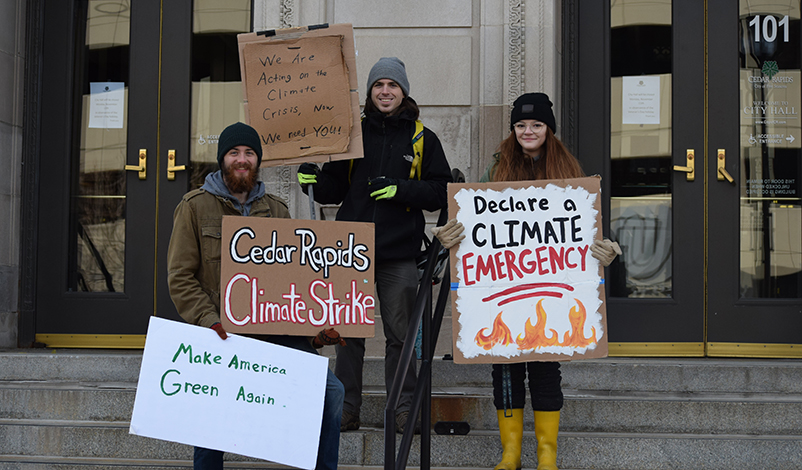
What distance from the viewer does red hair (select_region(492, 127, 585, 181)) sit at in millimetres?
3541

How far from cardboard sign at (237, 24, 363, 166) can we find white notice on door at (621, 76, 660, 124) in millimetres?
2932

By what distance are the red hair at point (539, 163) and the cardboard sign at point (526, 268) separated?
4.9 inches

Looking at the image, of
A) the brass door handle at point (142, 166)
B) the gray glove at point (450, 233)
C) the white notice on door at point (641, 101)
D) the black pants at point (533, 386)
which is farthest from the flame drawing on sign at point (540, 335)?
the brass door handle at point (142, 166)

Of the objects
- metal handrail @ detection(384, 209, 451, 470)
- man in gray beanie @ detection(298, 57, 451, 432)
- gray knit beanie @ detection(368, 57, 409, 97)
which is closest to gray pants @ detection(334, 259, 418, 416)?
man in gray beanie @ detection(298, 57, 451, 432)

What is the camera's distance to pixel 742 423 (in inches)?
170

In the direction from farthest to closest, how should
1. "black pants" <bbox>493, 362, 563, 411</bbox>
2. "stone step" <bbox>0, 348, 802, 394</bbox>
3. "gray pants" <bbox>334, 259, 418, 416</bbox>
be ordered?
"stone step" <bbox>0, 348, 802, 394</bbox>, "gray pants" <bbox>334, 259, 418, 416</bbox>, "black pants" <bbox>493, 362, 563, 411</bbox>

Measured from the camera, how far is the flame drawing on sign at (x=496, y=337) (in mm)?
3422

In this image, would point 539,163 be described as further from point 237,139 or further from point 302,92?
→ point 237,139

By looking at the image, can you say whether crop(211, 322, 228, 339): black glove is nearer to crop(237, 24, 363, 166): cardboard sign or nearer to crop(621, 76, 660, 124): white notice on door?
crop(237, 24, 363, 166): cardboard sign

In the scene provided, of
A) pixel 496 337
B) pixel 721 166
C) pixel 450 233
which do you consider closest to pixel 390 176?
pixel 450 233

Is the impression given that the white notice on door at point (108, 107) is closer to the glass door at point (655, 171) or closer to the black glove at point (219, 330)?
the black glove at point (219, 330)

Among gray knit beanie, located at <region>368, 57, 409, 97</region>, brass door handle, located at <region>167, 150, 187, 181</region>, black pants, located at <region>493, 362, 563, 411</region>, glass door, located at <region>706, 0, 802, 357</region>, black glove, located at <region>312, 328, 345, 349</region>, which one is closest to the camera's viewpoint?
black glove, located at <region>312, 328, 345, 349</region>

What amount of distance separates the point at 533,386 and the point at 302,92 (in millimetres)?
1881

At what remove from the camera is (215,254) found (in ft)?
10.3
